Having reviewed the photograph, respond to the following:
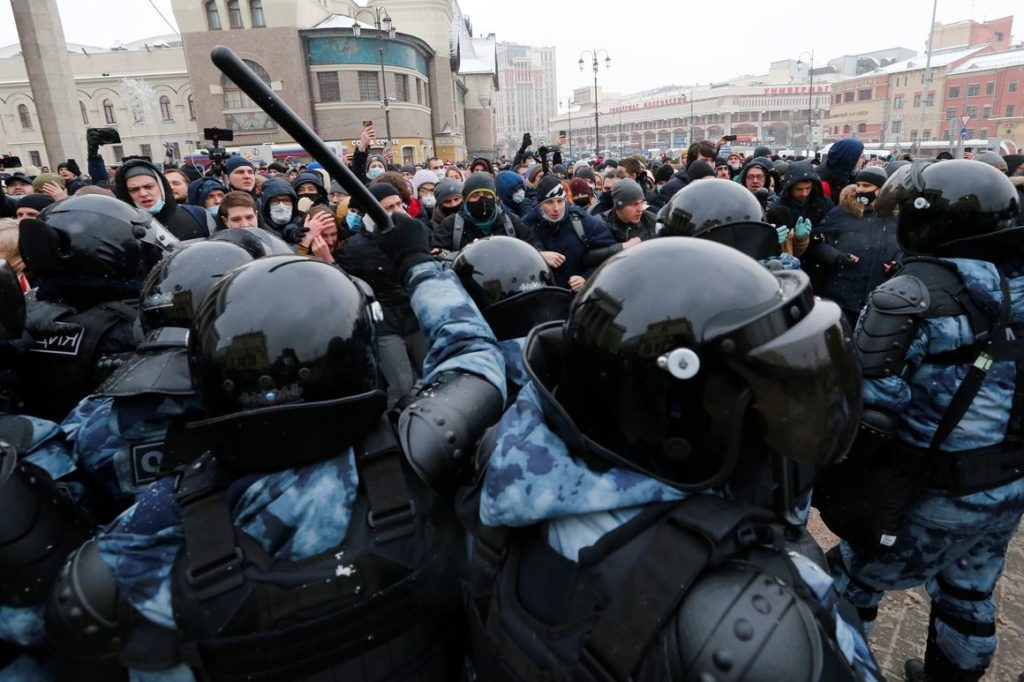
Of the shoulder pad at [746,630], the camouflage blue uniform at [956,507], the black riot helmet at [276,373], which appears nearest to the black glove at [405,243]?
the black riot helmet at [276,373]

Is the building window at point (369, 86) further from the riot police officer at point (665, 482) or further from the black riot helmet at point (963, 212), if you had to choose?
the riot police officer at point (665, 482)

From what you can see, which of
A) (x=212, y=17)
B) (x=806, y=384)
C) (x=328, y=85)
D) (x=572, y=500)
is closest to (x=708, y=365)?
(x=806, y=384)

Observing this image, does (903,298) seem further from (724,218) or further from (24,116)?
(24,116)

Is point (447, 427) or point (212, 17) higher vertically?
point (212, 17)

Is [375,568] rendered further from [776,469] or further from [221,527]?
[776,469]

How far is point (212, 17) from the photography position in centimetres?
4116

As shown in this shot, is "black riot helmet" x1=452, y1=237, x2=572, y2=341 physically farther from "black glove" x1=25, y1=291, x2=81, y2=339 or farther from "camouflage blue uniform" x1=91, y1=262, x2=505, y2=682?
"black glove" x1=25, y1=291, x2=81, y2=339

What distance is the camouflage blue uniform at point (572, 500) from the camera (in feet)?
3.53

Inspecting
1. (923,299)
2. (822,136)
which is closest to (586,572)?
(923,299)

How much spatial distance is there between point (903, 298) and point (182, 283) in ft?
8.07

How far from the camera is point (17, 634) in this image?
1.45 m

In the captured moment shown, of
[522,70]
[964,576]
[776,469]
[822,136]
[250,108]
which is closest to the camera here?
[776,469]

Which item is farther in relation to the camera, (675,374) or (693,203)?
(693,203)

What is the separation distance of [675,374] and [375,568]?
0.74 m
